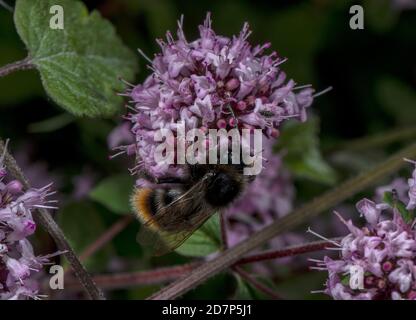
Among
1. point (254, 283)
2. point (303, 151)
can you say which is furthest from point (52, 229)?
point (303, 151)

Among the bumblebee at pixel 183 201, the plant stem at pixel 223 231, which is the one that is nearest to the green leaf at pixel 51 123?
the plant stem at pixel 223 231

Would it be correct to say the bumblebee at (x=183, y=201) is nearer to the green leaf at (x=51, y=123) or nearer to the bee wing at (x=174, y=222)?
the bee wing at (x=174, y=222)

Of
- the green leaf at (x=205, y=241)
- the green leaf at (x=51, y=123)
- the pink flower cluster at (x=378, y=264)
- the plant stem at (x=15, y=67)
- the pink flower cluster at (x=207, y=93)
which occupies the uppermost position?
the green leaf at (x=51, y=123)

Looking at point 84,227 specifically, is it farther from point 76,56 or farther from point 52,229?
point 52,229

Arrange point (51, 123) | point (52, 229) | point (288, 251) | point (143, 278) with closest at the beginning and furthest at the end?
point (52, 229) → point (288, 251) → point (143, 278) → point (51, 123)

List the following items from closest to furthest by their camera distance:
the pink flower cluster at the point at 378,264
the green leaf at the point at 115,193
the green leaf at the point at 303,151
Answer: the pink flower cluster at the point at 378,264 → the green leaf at the point at 115,193 → the green leaf at the point at 303,151

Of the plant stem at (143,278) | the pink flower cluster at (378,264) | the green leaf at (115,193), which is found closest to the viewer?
the pink flower cluster at (378,264)

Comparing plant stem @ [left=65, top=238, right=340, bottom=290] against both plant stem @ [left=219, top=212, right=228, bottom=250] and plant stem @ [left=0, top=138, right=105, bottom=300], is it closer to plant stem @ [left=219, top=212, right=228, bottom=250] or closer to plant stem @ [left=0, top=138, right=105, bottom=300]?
plant stem @ [left=219, top=212, right=228, bottom=250]
